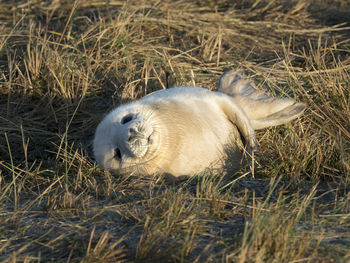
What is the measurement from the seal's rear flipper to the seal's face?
111cm

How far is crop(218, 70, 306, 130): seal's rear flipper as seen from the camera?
4.13m

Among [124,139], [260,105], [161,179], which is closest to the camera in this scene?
[124,139]

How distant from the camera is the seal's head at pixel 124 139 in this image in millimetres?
3219

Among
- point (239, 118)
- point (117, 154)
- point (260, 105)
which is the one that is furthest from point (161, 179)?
point (260, 105)

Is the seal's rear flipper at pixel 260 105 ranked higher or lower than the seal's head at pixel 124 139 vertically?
lower

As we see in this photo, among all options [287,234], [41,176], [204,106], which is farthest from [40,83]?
[287,234]

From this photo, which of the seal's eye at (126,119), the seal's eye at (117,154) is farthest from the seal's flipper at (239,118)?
the seal's eye at (117,154)

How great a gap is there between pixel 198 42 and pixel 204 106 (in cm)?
231

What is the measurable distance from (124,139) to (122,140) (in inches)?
1.1

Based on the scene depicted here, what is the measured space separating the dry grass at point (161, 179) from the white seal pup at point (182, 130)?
11 centimetres

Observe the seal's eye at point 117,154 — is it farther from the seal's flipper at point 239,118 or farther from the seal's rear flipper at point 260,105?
the seal's rear flipper at point 260,105

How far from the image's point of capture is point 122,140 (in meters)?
3.27

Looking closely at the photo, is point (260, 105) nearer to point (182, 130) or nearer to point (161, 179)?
point (182, 130)

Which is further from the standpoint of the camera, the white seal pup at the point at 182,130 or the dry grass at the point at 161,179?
the white seal pup at the point at 182,130
